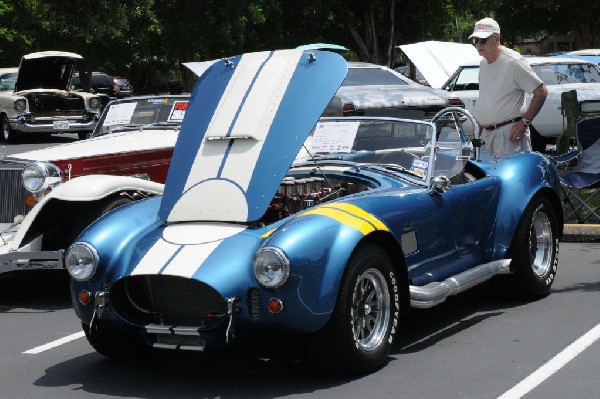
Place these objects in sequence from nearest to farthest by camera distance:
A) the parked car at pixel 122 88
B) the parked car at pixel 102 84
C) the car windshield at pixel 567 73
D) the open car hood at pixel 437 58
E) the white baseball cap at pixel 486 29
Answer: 1. the white baseball cap at pixel 486 29
2. the car windshield at pixel 567 73
3. the open car hood at pixel 437 58
4. the parked car at pixel 102 84
5. the parked car at pixel 122 88

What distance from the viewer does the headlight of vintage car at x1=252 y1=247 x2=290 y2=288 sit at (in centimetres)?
589

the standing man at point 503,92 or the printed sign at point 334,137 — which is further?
the standing man at point 503,92

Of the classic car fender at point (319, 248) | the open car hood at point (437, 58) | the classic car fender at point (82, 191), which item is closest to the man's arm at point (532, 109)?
the classic car fender at point (82, 191)

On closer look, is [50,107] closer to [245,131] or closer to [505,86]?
[505,86]

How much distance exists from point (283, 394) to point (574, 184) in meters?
5.55

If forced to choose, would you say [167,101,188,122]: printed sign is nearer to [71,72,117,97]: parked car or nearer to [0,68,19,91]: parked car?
[0,68,19,91]: parked car

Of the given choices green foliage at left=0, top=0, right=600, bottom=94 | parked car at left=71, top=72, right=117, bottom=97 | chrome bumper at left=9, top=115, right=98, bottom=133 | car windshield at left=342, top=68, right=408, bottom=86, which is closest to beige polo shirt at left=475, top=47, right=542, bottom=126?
car windshield at left=342, top=68, right=408, bottom=86

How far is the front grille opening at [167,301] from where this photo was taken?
6.09 metres

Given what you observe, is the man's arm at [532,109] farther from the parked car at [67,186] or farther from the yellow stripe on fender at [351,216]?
the yellow stripe on fender at [351,216]

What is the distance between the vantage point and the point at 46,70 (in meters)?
24.7

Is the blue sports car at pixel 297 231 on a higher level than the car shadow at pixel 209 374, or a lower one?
higher

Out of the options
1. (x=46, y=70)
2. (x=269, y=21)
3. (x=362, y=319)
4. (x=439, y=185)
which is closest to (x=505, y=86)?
(x=439, y=185)

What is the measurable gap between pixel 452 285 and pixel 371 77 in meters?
11.2

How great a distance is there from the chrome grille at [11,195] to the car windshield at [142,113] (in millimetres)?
2009
